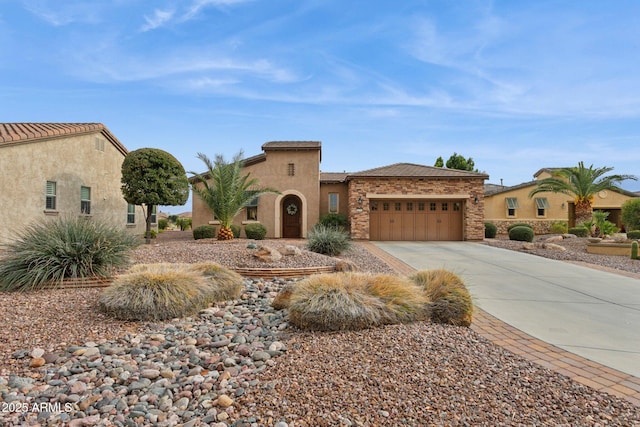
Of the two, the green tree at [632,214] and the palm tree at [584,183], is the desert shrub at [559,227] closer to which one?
the palm tree at [584,183]

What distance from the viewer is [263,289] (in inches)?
261

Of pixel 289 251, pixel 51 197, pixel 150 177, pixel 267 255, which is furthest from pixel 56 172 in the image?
pixel 289 251

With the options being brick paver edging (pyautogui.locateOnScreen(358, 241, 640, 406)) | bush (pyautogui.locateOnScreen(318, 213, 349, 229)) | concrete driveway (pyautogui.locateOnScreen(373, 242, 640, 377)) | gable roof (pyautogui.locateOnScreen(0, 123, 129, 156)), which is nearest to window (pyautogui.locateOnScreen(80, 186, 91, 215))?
gable roof (pyautogui.locateOnScreen(0, 123, 129, 156))

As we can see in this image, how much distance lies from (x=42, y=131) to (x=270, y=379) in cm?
1636

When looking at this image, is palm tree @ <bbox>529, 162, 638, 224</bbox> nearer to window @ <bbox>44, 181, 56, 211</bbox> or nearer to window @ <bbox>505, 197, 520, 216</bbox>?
window @ <bbox>505, 197, 520, 216</bbox>

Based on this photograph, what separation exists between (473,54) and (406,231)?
9.99 metres

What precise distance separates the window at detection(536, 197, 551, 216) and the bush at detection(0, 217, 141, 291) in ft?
90.6

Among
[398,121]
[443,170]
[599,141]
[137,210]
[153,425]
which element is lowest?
[153,425]

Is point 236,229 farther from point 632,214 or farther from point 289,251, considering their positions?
point 632,214

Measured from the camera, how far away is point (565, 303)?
6188 millimetres

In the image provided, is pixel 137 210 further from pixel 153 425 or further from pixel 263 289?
pixel 153 425

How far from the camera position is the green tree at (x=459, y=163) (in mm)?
31656

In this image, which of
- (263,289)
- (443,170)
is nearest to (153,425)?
(263,289)

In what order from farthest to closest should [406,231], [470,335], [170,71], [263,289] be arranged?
[406,231] → [170,71] → [263,289] → [470,335]
